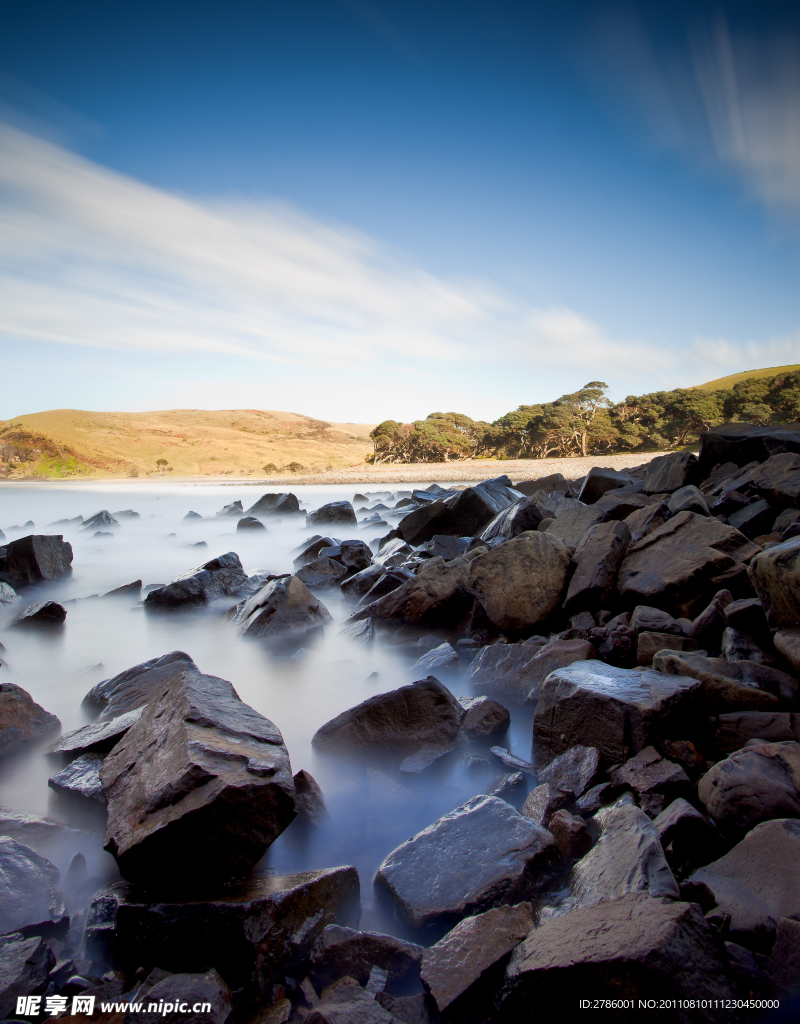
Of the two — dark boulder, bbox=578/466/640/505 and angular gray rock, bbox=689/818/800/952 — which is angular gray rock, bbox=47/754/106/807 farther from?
dark boulder, bbox=578/466/640/505

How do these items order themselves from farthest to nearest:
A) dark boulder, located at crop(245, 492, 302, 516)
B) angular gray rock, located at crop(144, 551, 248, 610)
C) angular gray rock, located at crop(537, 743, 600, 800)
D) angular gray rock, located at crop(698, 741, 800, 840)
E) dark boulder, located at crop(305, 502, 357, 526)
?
1. dark boulder, located at crop(245, 492, 302, 516)
2. dark boulder, located at crop(305, 502, 357, 526)
3. angular gray rock, located at crop(144, 551, 248, 610)
4. angular gray rock, located at crop(537, 743, 600, 800)
5. angular gray rock, located at crop(698, 741, 800, 840)

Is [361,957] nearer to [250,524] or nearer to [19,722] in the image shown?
[19,722]

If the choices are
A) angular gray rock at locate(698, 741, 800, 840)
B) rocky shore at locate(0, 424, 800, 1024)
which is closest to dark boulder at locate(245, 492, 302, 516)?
rocky shore at locate(0, 424, 800, 1024)

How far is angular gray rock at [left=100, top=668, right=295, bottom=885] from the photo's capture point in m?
1.90

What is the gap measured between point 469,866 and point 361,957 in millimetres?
509

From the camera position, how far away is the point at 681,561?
4.09 metres

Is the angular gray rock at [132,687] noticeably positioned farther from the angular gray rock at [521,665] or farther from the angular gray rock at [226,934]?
the angular gray rock at [521,665]

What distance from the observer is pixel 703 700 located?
2.76m

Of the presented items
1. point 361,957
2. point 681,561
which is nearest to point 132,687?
point 361,957

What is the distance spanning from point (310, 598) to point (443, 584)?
5.31 ft

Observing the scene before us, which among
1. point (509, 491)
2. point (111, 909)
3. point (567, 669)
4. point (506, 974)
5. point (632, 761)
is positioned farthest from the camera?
point (509, 491)

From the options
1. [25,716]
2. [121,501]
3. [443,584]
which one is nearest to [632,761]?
[443,584]

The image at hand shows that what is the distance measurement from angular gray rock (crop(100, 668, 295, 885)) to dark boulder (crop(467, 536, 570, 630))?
275 centimetres

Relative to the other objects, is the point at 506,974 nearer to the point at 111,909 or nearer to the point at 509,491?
the point at 111,909
